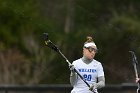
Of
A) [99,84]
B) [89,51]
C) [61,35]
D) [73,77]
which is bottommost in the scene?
[99,84]

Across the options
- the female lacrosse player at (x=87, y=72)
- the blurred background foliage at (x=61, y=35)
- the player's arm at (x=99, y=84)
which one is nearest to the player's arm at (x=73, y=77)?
the female lacrosse player at (x=87, y=72)

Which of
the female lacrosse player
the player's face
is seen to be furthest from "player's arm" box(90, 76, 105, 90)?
the player's face

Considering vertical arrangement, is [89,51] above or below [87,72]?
above

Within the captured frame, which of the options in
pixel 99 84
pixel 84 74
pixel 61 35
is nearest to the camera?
pixel 99 84

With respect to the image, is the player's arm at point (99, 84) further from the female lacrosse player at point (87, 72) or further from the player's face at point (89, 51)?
the player's face at point (89, 51)

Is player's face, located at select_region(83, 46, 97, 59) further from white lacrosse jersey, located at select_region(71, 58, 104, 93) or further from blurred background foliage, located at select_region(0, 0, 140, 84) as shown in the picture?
blurred background foliage, located at select_region(0, 0, 140, 84)

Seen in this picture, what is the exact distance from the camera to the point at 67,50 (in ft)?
110

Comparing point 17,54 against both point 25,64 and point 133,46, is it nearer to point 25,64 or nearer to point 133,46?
point 25,64

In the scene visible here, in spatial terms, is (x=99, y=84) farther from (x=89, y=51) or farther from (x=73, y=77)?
(x=89, y=51)

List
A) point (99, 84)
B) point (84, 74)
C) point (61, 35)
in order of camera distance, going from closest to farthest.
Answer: point (99, 84), point (84, 74), point (61, 35)

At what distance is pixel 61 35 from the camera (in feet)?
114

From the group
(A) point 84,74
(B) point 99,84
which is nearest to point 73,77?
(A) point 84,74

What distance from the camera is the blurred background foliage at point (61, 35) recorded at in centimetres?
3128

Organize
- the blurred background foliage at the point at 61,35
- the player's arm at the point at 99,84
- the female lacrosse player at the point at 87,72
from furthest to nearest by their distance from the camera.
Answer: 1. the blurred background foliage at the point at 61,35
2. the female lacrosse player at the point at 87,72
3. the player's arm at the point at 99,84
